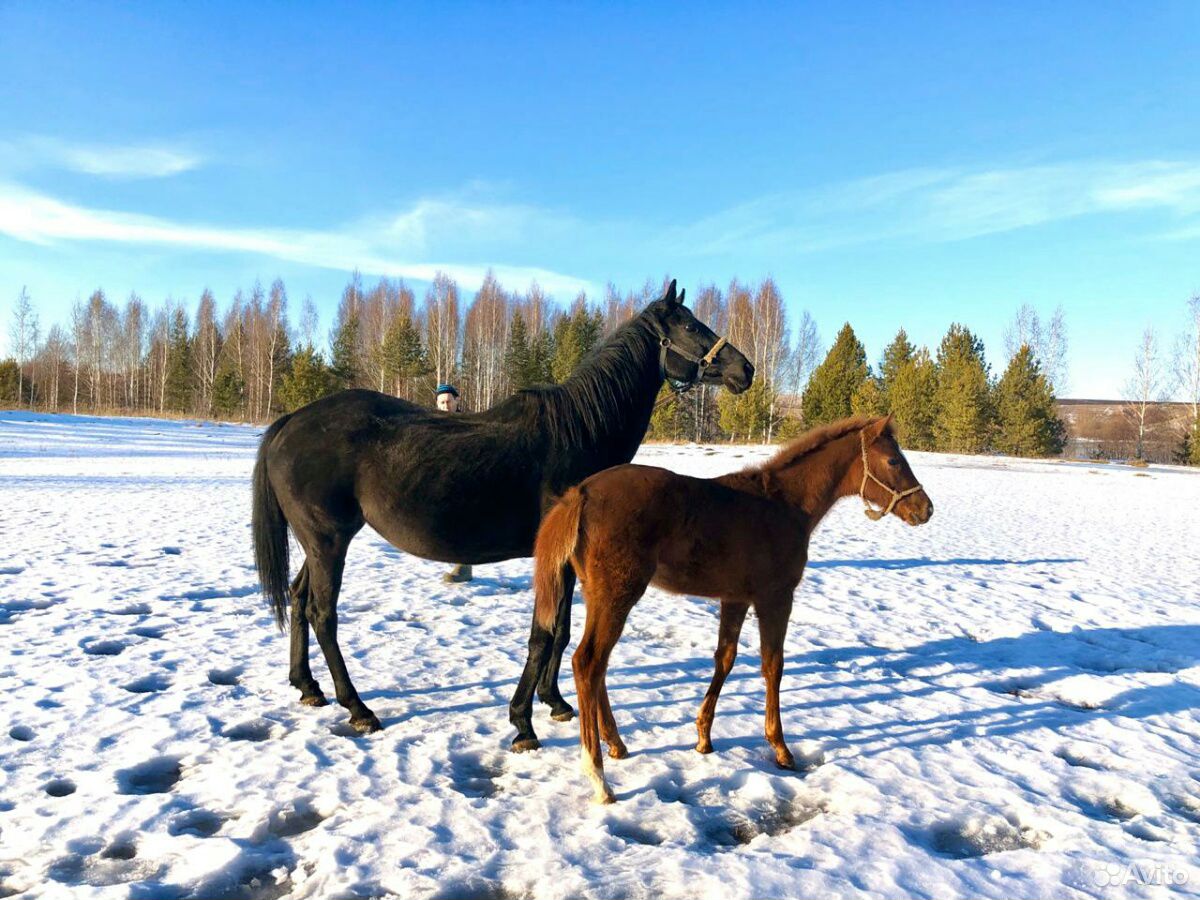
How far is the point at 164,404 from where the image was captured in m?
54.5

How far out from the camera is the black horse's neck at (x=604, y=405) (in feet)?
13.0

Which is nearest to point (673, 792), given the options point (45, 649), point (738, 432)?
point (45, 649)

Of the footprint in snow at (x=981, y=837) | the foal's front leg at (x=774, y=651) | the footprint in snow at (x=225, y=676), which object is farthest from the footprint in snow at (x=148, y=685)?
the footprint in snow at (x=981, y=837)

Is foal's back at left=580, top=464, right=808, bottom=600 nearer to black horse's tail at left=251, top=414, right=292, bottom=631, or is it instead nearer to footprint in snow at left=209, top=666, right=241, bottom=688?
black horse's tail at left=251, top=414, right=292, bottom=631

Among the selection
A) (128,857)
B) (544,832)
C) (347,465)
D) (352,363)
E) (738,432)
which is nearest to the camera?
(128,857)

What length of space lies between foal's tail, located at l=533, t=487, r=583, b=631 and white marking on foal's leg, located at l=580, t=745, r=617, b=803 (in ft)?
2.14

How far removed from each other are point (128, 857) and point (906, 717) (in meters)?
3.99

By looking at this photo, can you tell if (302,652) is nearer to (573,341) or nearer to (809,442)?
(809,442)

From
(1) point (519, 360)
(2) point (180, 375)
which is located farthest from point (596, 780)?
(2) point (180, 375)

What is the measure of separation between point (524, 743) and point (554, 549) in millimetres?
1087

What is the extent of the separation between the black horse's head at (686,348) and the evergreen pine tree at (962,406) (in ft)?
114

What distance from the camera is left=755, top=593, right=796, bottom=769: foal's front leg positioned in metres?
3.50

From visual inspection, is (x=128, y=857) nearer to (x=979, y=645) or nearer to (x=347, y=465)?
(x=347, y=465)

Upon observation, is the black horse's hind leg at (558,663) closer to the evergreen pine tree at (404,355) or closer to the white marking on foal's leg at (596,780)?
the white marking on foal's leg at (596,780)
